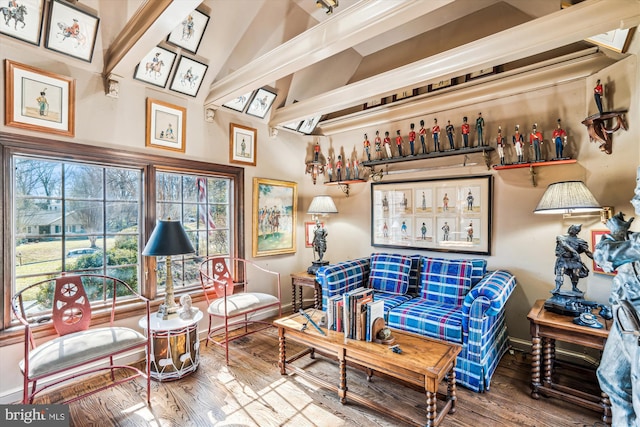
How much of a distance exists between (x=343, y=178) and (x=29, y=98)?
125 inches

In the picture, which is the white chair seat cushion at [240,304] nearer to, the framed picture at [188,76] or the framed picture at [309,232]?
the framed picture at [309,232]

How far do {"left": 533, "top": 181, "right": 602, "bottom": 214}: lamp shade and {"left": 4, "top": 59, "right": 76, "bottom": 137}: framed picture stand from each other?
3.86 metres

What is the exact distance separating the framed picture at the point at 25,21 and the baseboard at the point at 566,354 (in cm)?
483

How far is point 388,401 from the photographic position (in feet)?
7.18

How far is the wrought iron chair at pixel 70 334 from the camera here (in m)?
1.86

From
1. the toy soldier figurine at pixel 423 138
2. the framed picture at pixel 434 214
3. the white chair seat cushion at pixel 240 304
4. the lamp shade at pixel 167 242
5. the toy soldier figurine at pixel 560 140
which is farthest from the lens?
the toy soldier figurine at pixel 423 138

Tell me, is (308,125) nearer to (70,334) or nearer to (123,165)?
(123,165)

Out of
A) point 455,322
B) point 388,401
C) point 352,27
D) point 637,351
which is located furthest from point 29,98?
point 637,351

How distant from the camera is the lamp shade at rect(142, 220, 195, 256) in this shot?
2396 mm

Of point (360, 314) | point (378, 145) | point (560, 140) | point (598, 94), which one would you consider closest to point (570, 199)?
point (560, 140)

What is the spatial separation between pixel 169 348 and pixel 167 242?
0.88m

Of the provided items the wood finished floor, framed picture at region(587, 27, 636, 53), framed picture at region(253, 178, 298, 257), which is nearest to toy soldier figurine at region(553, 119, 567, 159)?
framed picture at region(587, 27, 636, 53)

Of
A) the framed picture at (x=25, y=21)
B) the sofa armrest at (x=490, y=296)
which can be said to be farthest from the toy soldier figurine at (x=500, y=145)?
the framed picture at (x=25, y=21)

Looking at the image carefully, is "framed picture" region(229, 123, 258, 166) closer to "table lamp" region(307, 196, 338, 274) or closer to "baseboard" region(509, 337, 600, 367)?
"table lamp" region(307, 196, 338, 274)
